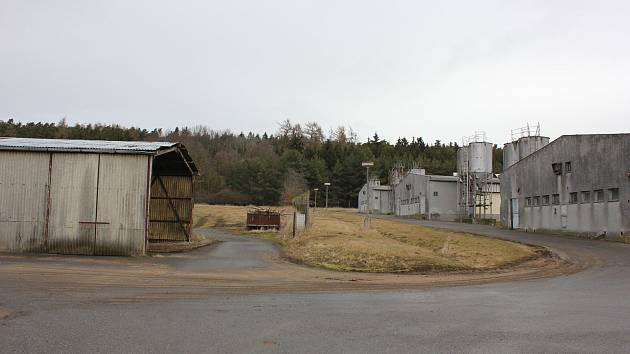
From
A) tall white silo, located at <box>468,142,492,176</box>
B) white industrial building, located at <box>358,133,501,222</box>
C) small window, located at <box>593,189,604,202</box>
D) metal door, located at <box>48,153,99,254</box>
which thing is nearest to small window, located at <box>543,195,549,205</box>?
small window, located at <box>593,189,604,202</box>

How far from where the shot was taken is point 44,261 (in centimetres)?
1948

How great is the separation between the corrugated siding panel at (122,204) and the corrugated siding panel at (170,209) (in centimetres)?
1005

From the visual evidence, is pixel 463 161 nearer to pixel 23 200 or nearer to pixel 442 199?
pixel 442 199

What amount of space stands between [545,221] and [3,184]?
109ft

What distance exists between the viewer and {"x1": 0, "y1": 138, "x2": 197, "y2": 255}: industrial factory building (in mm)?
22938

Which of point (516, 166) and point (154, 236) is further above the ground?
point (516, 166)

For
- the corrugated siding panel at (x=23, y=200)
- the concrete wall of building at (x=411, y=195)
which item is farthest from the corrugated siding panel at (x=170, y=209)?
the concrete wall of building at (x=411, y=195)

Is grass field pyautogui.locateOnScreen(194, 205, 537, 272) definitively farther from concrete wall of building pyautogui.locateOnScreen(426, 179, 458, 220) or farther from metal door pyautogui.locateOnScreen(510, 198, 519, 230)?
concrete wall of building pyautogui.locateOnScreen(426, 179, 458, 220)

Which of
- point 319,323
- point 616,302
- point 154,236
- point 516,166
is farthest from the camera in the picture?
point 516,166

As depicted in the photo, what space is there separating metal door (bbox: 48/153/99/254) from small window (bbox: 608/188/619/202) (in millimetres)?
28043

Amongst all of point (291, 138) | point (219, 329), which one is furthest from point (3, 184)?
point (291, 138)

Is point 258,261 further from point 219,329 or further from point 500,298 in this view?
point 219,329

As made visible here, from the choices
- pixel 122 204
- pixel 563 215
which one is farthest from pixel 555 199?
pixel 122 204

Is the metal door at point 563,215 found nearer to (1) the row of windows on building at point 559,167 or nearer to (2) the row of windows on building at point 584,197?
(2) the row of windows on building at point 584,197
